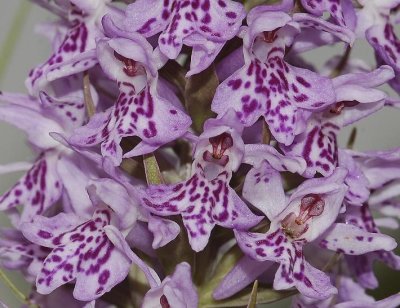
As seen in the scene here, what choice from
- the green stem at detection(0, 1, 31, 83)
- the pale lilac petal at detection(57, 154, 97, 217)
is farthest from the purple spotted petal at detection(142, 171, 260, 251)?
the green stem at detection(0, 1, 31, 83)

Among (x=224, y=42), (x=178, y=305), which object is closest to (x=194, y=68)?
(x=224, y=42)

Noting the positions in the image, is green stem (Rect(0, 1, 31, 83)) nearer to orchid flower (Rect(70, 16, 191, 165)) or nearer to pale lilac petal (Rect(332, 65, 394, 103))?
orchid flower (Rect(70, 16, 191, 165))

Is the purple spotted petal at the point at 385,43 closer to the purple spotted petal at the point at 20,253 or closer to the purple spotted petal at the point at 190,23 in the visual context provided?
the purple spotted petal at the point at 190,23

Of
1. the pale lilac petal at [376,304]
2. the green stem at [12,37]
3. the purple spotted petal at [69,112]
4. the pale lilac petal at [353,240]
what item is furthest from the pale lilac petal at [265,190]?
the green stem at [12,37]

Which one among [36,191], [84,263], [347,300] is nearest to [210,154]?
[84,263]

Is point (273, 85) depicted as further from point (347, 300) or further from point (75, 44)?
point (347, 300)

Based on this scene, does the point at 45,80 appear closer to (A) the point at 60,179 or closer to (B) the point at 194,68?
(A) the point at 60,179

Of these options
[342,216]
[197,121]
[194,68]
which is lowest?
[342,216]
